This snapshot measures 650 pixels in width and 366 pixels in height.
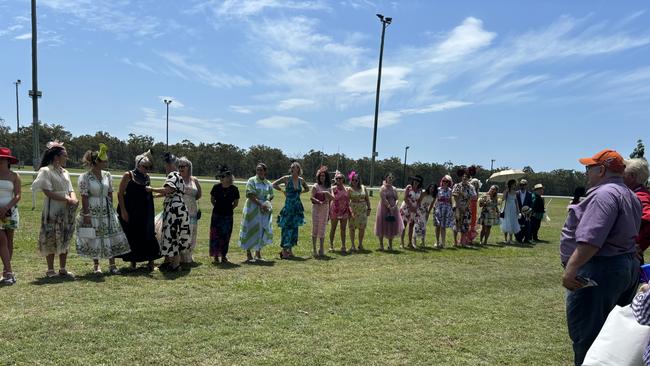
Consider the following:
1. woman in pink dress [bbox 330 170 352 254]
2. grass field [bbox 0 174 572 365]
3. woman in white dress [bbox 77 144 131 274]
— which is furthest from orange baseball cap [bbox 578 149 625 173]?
woman in pink dress [bbox 330 170 352 254]

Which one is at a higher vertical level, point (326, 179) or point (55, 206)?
point (326, 179)

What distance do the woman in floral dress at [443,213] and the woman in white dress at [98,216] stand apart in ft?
24.3

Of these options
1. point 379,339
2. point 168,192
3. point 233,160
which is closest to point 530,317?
point 379,339

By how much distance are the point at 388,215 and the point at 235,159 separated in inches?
2634

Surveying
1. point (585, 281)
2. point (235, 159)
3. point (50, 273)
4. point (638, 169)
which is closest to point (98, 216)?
point (50, 273)

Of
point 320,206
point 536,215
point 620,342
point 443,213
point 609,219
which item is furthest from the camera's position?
point 536,215

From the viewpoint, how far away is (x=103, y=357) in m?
3.80

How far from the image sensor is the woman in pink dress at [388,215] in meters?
10.4

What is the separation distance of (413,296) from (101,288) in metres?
4.15

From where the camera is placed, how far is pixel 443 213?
11250mm

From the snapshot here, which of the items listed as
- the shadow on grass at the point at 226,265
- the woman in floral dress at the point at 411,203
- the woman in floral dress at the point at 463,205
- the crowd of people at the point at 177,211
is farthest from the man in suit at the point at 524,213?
the shadow on grass at the point at 226,265

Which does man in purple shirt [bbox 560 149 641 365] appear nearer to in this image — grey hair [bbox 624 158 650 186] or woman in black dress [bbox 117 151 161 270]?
grey hair [bbox 624 158 650 186]

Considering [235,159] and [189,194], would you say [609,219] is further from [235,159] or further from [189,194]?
[235,159]

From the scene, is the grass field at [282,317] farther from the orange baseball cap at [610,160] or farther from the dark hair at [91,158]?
the orange baseball cap at [610,160]
